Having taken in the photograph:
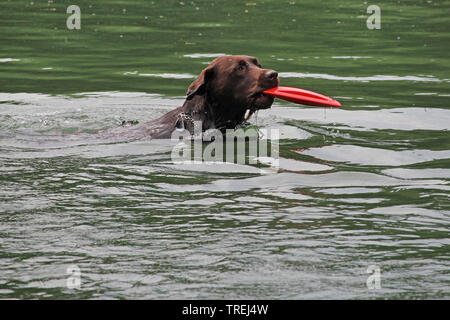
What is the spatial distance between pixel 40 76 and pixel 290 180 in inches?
289

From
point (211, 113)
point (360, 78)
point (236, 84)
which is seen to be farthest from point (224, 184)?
point (360, 78)

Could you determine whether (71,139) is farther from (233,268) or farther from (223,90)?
(233,268)

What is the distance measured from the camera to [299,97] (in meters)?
9.45

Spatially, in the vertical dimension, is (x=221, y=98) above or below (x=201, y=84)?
below

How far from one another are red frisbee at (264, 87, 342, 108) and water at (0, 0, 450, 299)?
435 millimetres

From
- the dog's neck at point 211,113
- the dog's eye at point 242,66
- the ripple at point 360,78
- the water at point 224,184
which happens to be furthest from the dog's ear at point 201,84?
the ripple at point 360,78

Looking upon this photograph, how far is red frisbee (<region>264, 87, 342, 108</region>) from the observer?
9.27 m

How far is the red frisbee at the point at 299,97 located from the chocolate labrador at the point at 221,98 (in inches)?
4.1

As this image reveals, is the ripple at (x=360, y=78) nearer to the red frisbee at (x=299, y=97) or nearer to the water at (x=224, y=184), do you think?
the water at (x=224, y=184)

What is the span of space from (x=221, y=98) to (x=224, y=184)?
2231mm

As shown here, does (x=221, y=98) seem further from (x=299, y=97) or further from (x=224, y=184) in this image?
(x=224, y=184)

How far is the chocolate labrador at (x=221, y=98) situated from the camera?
9445 millimetres

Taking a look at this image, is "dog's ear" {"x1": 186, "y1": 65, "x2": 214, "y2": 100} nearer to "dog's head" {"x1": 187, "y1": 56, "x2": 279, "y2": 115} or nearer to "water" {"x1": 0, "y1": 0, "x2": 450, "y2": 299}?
"dog's head" {"x1": 187, "y1": 56, "x2": 279, "y2": 115}

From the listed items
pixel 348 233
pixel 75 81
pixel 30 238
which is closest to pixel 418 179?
pixel 348 233
